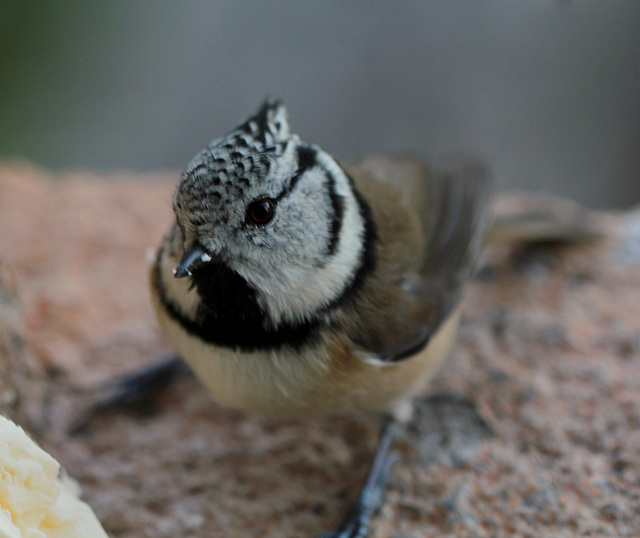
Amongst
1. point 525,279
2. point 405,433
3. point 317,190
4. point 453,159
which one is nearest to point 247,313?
point 317,190

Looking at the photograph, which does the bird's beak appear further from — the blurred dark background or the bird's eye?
the blurred dark background

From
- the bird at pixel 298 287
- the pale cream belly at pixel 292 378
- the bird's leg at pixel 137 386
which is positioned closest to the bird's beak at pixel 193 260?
the bird at pixel 298 287

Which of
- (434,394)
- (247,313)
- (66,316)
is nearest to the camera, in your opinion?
(247,313)

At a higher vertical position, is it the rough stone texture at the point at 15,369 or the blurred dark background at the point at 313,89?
the blurred dark background at the point at 313,89

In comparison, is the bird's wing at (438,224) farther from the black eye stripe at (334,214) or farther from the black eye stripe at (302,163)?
the black eye stripe at (302,163)

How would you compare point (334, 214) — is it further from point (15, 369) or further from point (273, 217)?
point (15, 369)

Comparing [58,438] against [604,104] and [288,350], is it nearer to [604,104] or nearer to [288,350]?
[288,350]

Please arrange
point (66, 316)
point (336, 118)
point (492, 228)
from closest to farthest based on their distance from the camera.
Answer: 1. point (66, 316)
2. point (492, 228)
3. point (336, 118)

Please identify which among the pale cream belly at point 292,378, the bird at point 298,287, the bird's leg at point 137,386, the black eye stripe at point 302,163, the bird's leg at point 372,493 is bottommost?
the bird's leg at point 137,386
